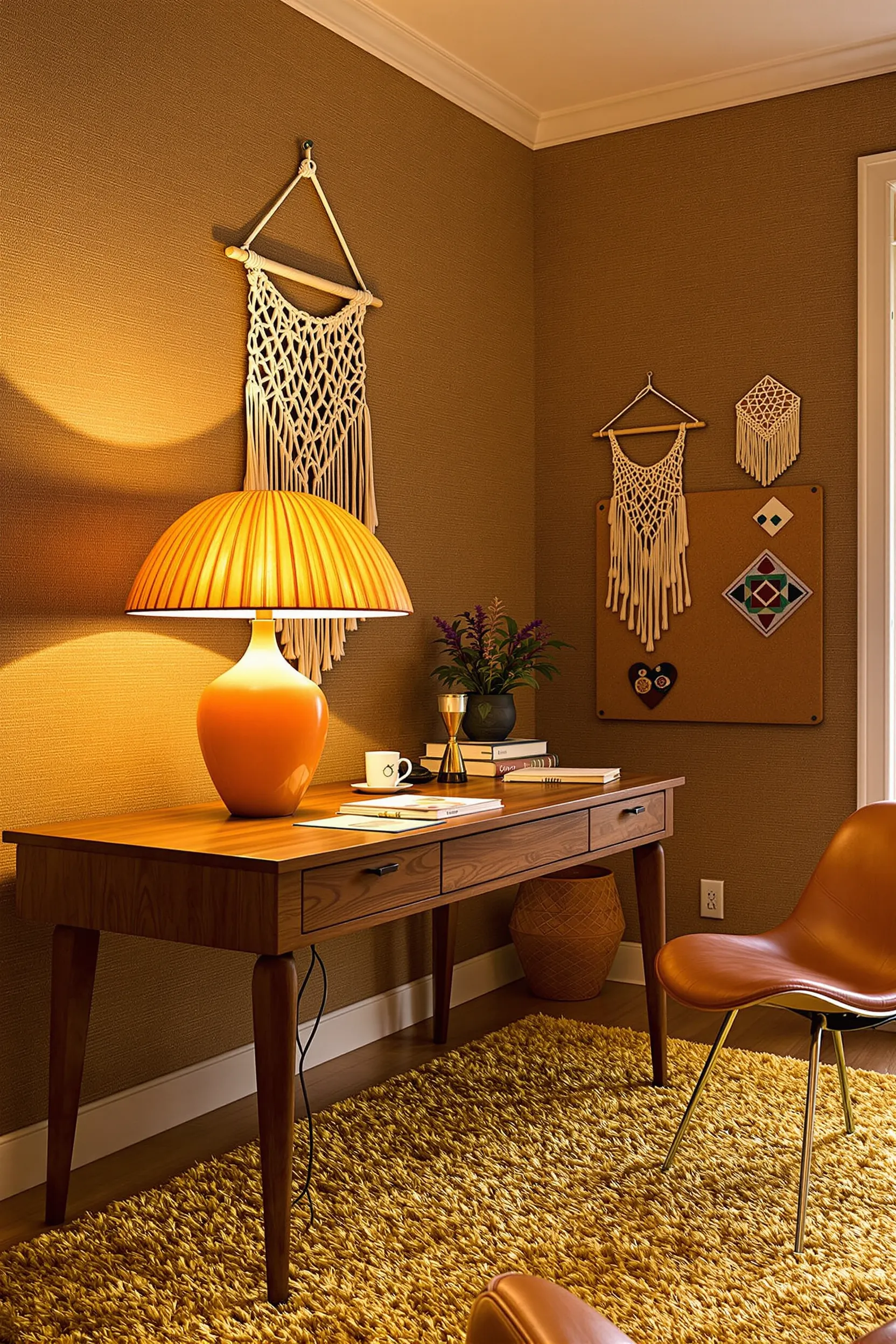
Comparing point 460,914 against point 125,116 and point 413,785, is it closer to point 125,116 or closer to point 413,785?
point 413,785

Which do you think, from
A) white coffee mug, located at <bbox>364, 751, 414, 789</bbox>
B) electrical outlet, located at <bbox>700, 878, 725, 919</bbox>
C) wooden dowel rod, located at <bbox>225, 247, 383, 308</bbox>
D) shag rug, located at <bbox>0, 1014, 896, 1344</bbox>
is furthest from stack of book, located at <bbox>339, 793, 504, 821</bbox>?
electrical outlet, located at <bbox>700, 878, 725, 919</bbox>

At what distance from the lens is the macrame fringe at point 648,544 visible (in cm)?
360

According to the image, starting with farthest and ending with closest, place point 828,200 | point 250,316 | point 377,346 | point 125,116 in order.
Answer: point 828,200
point 377,346
point 250,316
point 125,116

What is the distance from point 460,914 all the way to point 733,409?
1.68 metres

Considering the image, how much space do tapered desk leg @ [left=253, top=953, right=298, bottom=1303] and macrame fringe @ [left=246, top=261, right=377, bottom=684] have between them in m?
1.11

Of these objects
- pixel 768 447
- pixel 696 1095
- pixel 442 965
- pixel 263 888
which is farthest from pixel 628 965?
pixel 263 888

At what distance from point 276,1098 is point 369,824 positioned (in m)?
0.49

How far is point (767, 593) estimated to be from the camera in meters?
3.46

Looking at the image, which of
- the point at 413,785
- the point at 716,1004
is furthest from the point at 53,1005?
the point at 716,1004

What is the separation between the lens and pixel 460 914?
11.5 ft

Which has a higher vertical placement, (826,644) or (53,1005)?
(826,644)

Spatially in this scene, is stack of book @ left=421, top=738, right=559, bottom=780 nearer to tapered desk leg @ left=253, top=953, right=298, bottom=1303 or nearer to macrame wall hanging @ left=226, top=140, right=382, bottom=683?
macrame wall hanging @ left=226, top=140, right=382, bottom=683

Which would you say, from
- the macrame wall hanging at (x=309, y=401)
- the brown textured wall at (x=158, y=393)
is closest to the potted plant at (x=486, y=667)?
the brown textured wall at (x=158, y=393)

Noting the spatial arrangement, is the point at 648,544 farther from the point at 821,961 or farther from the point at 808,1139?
the point at 808,1139
